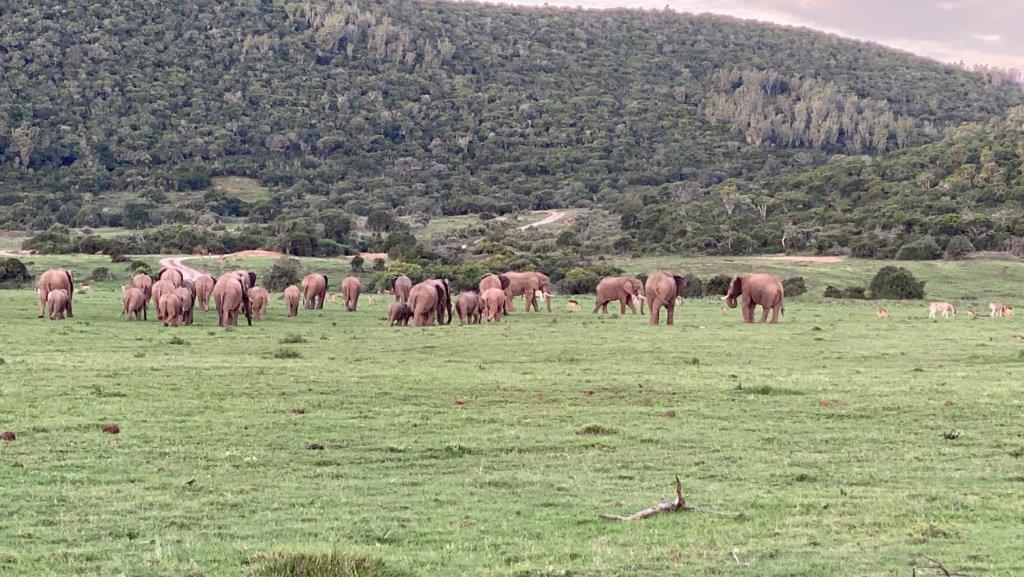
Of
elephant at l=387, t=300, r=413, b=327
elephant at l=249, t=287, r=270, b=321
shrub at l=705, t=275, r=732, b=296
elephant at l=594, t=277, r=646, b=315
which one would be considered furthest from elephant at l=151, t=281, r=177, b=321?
shrub at l=705, t=275, r=732, b=296

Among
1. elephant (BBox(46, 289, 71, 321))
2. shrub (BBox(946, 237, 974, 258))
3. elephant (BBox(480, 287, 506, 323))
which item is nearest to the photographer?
elephant (BBox(46, 289, 71, 321))

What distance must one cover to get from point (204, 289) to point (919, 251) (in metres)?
40.6

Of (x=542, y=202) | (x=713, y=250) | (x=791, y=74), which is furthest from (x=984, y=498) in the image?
(x=791, y=74)

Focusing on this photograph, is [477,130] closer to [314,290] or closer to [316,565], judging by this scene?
[314,290]

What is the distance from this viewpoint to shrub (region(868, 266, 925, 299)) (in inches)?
1880

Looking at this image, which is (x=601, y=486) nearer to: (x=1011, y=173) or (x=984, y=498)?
(x=984, y=498)

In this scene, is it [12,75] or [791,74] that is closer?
[12,75]

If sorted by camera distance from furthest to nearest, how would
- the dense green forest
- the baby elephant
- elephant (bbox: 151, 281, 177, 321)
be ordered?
the dense green forest, elephant (bbox: 151, 281, 177, 321), the baby elephant

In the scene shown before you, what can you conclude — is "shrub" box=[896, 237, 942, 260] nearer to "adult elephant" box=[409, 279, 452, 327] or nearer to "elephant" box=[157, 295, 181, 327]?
"adult elephant" box=[409, 279, 452, 327]

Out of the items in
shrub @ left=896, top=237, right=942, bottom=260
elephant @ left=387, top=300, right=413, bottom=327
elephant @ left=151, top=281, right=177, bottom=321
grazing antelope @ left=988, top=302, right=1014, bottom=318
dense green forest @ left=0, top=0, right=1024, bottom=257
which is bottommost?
elephant @ left=387, top=300, right=413, bottom=327

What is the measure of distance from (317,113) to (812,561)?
126 metres

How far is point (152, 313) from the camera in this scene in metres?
36.6

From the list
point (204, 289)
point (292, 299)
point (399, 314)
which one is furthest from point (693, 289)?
point (204, 289)

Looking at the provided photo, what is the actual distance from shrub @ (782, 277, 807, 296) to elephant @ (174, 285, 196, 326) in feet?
83.5
